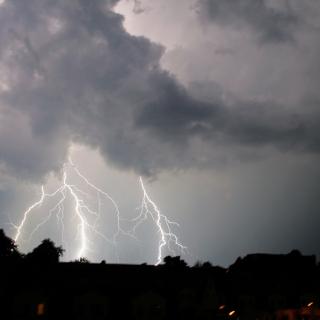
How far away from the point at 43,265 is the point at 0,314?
4.67 meters

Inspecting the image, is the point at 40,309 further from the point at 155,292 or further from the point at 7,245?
the point at 7,245

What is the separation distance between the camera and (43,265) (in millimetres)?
34969

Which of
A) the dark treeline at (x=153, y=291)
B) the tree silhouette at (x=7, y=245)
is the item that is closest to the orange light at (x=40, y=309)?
the dark treeline at (x=153, y=291)

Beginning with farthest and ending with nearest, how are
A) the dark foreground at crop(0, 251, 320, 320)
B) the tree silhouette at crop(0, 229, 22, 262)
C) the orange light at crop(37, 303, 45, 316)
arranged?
the tree silhouette at crop(0, 229, 22, 262) → the dark foreground at crop(0, 251, 320, 320) → the orange light at crop(37, 303, 45, 316)

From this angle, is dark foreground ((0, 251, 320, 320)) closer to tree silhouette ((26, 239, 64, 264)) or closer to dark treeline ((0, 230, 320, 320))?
dark treeline ((0, 230, 320, 320))

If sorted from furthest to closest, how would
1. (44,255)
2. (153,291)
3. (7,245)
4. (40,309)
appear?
Result: 1. (7,245)
2. (44,255)
3. (153,291)
4. (40,309)

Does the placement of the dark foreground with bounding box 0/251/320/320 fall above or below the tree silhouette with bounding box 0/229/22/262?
below

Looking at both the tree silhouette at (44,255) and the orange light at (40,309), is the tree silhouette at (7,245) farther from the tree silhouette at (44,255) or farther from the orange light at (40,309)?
the orange light at (40,309)

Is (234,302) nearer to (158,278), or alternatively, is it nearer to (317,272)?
(158,278)

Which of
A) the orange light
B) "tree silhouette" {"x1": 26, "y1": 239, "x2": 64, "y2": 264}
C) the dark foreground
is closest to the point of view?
the orange light

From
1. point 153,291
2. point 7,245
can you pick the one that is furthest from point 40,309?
point 7,245

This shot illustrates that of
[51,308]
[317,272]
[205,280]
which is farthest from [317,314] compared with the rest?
[51,308]

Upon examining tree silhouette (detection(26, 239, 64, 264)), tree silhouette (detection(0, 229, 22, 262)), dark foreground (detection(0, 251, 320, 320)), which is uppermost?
tree silhouette (detection(0, 229, 22, 262))

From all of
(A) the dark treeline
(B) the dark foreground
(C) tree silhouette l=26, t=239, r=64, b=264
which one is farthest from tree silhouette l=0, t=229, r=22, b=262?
(B) the dark foreground
